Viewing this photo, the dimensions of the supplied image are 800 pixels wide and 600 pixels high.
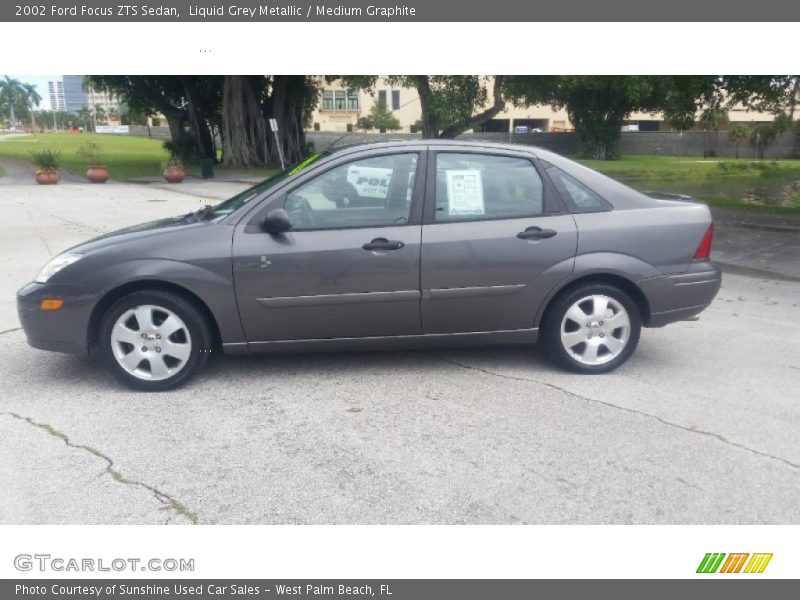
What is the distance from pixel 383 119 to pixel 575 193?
71684 mm

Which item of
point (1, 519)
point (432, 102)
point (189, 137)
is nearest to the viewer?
point (1, 519)

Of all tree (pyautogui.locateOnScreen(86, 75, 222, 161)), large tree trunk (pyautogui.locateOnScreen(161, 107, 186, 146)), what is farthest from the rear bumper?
large tree trunk (pyautogui.locateOnScreen(161, 107, 186, 146))

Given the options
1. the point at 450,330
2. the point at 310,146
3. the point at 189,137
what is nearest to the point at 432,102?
the point at 310,146

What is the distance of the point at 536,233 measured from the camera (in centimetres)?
484

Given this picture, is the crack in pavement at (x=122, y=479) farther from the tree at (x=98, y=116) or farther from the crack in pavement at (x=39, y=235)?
the tree at (x=98, y=116)

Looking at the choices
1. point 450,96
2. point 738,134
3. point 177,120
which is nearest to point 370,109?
point 738,134

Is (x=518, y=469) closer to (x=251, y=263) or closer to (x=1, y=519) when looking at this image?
(x=251, y=263)

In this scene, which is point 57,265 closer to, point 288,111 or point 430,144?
point 430,144

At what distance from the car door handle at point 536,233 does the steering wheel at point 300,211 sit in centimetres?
144

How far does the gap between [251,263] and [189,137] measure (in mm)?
32064

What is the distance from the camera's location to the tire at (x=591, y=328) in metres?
4.95

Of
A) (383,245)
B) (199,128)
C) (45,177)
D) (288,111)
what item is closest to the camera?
(383,245)

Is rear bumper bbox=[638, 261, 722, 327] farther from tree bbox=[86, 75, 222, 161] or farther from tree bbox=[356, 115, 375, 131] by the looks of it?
tree bbox=[356, 115, 375, 131]

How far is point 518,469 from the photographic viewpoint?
365 centimetres
